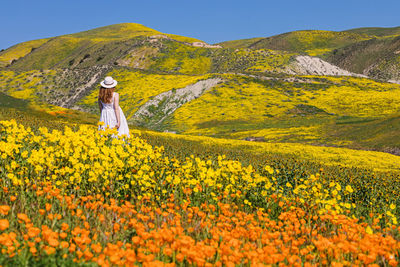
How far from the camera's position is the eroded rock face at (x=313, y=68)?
344ft

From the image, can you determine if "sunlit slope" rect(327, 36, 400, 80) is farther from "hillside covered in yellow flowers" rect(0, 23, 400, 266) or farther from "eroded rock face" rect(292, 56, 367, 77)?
"eroded rock face" rect(292, 56, 367, 77)

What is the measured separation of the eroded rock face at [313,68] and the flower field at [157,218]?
102 metres

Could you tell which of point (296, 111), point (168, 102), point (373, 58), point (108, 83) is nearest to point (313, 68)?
point (373, 58)

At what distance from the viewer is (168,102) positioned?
7275 centimetres

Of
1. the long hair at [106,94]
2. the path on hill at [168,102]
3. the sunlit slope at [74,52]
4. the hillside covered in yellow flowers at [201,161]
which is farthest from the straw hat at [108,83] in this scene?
the sunlit slope at [74,52]

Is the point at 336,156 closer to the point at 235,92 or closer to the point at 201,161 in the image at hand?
the point at 201,161

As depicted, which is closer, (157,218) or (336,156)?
(157,218)

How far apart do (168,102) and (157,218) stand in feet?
224

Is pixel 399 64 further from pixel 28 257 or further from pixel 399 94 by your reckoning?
pixel 28 257

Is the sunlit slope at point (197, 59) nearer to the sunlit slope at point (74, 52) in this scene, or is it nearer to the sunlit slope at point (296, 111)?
the sunlit slope at point (74, 52)

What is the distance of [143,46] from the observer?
13112cm

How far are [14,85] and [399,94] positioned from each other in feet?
363

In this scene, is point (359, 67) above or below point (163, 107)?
above

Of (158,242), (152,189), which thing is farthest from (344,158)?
(158,242)
